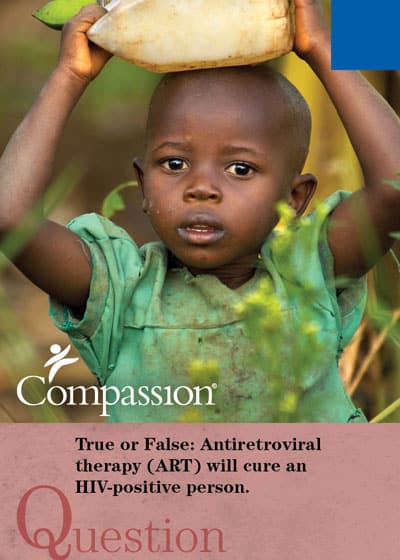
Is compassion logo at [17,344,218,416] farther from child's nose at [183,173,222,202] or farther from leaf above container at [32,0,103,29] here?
leaf above container at [32,0,103,29]

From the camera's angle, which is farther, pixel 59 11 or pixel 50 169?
pixel 59 11

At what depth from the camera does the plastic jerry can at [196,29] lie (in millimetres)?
1651

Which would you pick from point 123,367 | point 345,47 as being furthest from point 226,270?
point 345,47

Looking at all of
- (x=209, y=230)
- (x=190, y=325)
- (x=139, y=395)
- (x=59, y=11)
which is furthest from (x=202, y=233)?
(x=59, y=11)

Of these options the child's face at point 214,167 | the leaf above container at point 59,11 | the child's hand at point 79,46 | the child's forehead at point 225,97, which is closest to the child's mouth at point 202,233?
the child's face at point 214,167

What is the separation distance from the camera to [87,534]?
1.62m

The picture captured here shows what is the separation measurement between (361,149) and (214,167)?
0.61ft

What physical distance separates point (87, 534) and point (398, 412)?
0.52 meters

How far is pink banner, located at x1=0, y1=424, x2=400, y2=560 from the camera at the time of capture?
1.62m

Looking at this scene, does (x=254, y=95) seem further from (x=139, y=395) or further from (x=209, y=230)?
(x=139, y=395)

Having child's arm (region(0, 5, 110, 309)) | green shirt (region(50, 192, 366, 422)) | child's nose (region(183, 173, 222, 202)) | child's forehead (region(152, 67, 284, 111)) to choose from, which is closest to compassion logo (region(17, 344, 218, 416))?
green shirt (region(50, 192, 366, 422))

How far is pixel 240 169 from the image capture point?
168 cm

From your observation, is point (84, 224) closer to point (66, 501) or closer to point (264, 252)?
point (264, 252)

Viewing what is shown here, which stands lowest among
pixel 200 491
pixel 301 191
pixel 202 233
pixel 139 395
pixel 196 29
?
pixel 200 491
